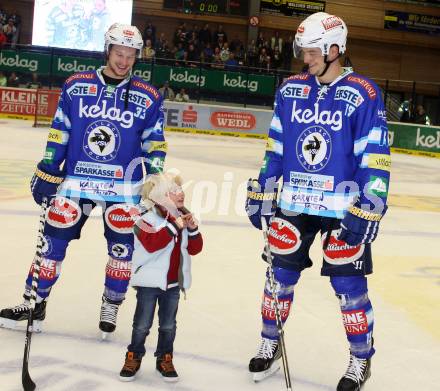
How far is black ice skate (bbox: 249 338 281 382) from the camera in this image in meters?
4.05

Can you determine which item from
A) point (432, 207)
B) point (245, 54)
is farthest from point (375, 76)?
point (432, 207)

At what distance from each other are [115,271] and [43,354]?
2.14 ft

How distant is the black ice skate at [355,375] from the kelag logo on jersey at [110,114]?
176cm

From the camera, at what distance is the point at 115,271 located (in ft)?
14.9

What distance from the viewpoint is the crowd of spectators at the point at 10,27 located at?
21.8 m

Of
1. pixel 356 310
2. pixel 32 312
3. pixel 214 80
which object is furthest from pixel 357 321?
pixel 214 80

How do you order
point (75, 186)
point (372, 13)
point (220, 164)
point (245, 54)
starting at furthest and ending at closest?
point (372, 13)
point (245, 54)
point (220, 164)
point (75, 186)

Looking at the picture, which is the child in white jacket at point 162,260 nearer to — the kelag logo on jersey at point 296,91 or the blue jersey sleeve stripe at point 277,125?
the blue jersey sleeve stripe at point 277,125

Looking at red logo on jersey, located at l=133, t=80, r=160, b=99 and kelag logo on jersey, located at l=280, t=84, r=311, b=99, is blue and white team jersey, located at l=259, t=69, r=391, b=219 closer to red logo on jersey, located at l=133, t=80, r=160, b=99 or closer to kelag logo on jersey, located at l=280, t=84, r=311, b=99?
kelag logo on jersey, located at l=280, t=84, r=311, b=99

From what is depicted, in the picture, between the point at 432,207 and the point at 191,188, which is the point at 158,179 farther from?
the point at 432,207

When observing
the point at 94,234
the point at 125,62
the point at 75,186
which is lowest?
the point at 94,234

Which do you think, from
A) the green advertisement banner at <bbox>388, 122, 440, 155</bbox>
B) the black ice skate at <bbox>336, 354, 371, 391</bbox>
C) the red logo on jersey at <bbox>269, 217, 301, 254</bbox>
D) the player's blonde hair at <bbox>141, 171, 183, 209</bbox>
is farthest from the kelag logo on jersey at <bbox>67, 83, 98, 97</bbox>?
the green advertisement banner at <bbox>388, 122, 440, 155</bbox>

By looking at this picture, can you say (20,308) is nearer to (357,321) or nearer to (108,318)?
(108,318)

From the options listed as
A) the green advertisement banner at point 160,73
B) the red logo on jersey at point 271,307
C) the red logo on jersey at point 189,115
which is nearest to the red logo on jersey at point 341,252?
the red logo on jersey at point 271,307
